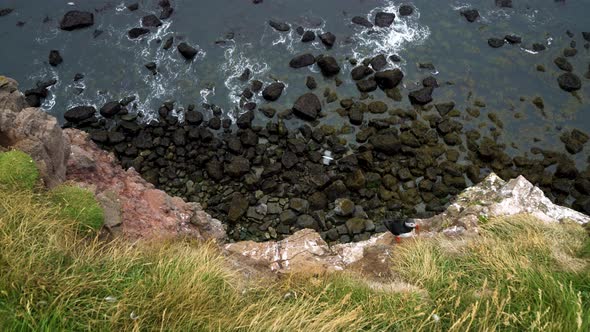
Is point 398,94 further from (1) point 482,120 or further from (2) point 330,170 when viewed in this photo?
(2) point 330,170

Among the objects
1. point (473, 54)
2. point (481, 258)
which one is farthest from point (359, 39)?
point (481, 258)

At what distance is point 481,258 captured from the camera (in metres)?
9.33

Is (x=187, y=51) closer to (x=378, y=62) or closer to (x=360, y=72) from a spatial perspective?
(x=360, y=72)

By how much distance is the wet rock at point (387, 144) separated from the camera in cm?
2258

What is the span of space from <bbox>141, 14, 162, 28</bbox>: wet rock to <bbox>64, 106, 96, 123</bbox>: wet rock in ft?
20.8

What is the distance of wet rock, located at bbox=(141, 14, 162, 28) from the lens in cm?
2805

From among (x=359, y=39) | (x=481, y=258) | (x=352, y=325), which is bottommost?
(x=359, y=39)

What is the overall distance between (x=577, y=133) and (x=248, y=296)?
2187cm

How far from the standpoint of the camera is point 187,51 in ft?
87.0

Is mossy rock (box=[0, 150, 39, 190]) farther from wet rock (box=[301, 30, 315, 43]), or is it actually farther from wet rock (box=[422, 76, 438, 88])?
wet rock (box=[422, 76, 438, 88])

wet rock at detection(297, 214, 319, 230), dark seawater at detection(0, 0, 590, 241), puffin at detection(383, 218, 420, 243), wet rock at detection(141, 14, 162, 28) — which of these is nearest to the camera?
puffin at detection(383, 218, 420, 243)

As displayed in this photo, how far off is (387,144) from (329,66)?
18.2 feet

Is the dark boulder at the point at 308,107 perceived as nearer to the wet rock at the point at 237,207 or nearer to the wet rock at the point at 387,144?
the wet rock at the point at 387,144

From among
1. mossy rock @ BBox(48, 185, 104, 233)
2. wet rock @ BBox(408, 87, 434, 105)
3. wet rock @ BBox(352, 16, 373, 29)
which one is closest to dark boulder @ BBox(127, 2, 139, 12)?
wet rock @ BBox(352, 16, 373, 29)
